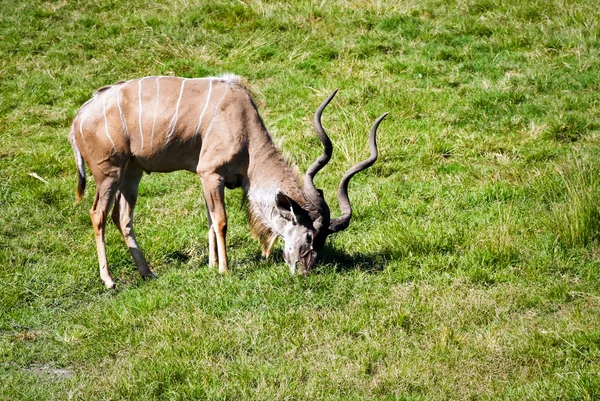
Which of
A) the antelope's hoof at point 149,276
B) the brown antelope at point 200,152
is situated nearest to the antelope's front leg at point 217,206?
the brown antelope at point 200,152

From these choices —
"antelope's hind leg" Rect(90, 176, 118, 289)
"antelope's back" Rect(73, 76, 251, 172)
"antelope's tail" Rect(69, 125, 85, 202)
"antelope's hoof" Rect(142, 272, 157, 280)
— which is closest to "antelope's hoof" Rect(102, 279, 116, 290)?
"antelope's hind leg" Rect(90, 176, 118, 289)

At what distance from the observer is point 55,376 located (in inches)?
205

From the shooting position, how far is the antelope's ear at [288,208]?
650 centimetres

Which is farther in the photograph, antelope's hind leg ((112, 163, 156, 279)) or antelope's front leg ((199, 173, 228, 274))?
antelope's hind leg ((112, 163, 156, 279))

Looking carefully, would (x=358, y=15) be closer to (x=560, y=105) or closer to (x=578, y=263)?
(x=560, y=105)

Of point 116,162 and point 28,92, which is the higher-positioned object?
point 116,162

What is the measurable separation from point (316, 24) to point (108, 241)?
5.71m

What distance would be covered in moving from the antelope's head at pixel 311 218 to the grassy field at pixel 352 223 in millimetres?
173

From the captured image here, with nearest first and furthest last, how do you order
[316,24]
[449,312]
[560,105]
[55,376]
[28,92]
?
[55,376] < [449,312] < [560,105] < [28,92] < [316,24]

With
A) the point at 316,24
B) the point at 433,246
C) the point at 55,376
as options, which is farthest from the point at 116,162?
the point at 316,24

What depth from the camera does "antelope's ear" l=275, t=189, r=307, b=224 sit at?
650cm

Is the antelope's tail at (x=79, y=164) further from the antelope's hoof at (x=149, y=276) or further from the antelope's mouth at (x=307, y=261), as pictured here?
the antelope's mouth at (x=307, y=261)

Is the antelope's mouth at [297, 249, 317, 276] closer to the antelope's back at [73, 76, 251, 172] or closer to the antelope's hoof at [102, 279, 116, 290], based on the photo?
the antelope's back at [73, 76, 251, 172]

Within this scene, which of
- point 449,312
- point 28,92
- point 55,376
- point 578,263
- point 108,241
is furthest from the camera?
point 28,92
